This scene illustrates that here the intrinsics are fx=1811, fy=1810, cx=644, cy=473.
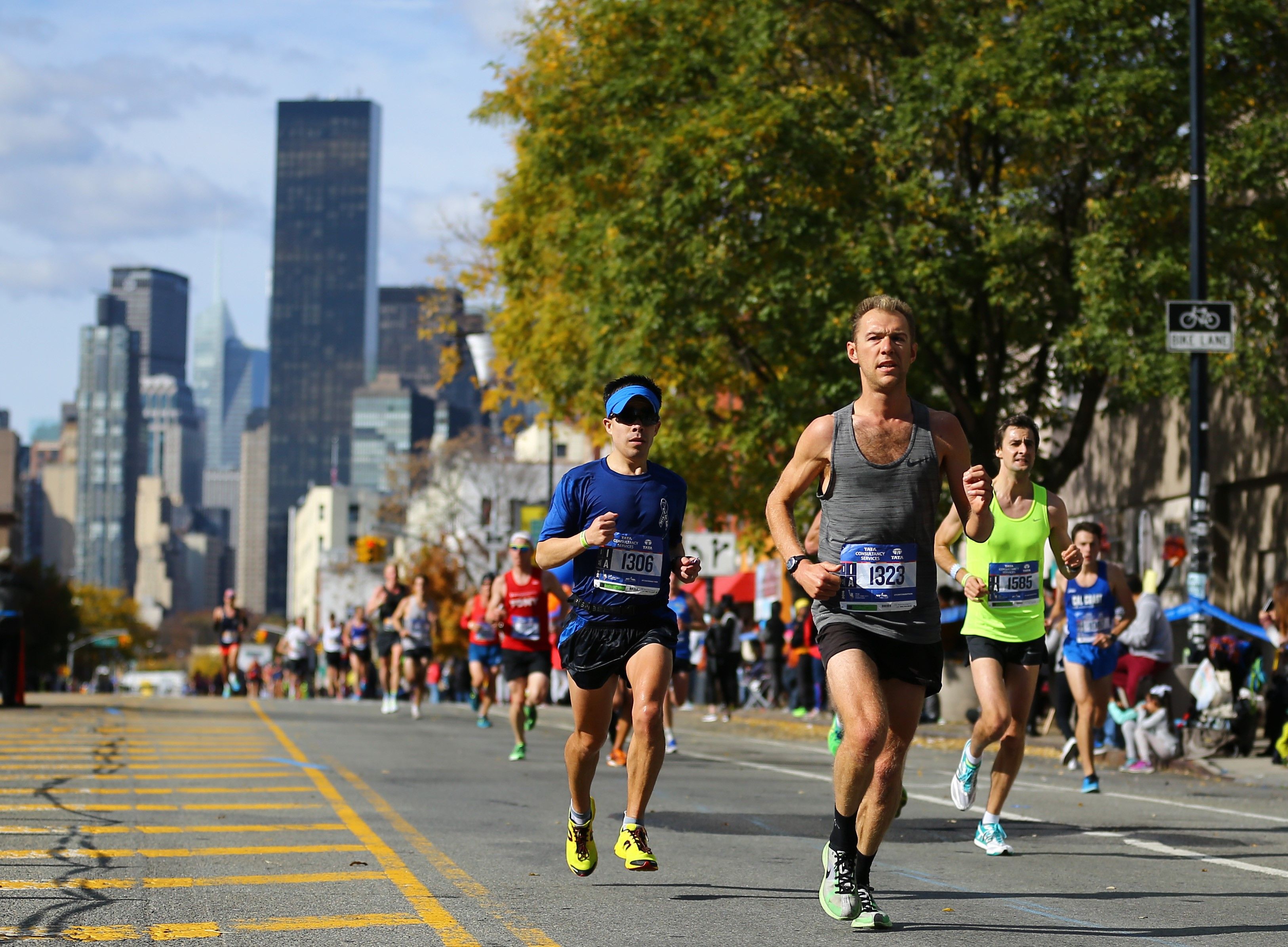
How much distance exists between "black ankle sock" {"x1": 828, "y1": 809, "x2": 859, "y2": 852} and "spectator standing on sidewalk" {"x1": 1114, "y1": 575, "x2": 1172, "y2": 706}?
31.0ft

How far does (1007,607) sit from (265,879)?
401cm

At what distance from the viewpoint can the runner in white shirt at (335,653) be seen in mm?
35594

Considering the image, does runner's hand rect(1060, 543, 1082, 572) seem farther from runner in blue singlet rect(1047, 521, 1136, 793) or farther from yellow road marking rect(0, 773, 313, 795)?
yellow road marking rect(0, 773, 313, 795)

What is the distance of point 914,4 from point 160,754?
40.1 ft

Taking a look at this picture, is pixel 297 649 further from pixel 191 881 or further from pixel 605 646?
pixel 605 646

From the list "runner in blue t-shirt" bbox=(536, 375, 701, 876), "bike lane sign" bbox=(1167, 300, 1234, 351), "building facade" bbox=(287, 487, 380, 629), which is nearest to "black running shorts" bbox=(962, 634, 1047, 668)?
"runner in blue t-shirt" bbox=(536, 375, 701, 876)

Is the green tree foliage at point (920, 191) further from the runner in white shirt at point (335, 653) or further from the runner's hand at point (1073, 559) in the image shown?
the runner in white shirt at point (335, 653)

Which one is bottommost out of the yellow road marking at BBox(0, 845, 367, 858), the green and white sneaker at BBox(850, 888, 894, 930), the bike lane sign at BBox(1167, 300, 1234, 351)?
the yellow road marking at BBox(0, 845, 367, 858)

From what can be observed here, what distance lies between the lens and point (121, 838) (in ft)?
30.0

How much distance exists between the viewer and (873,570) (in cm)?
654

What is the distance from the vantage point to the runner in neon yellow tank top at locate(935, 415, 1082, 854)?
359 inches

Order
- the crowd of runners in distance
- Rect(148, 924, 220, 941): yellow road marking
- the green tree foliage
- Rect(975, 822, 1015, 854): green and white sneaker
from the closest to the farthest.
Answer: Rect(148, 924, 220, 941): yellow road marking
the crowd of runners in distance
Rect(975, 822, 1015, 854): green and white sneaker
the green tree foliage

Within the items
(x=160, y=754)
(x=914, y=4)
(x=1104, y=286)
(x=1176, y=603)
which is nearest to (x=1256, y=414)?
(x=1176, y=603)

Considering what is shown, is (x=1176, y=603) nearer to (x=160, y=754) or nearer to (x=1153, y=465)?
(x=1153, y=465)
